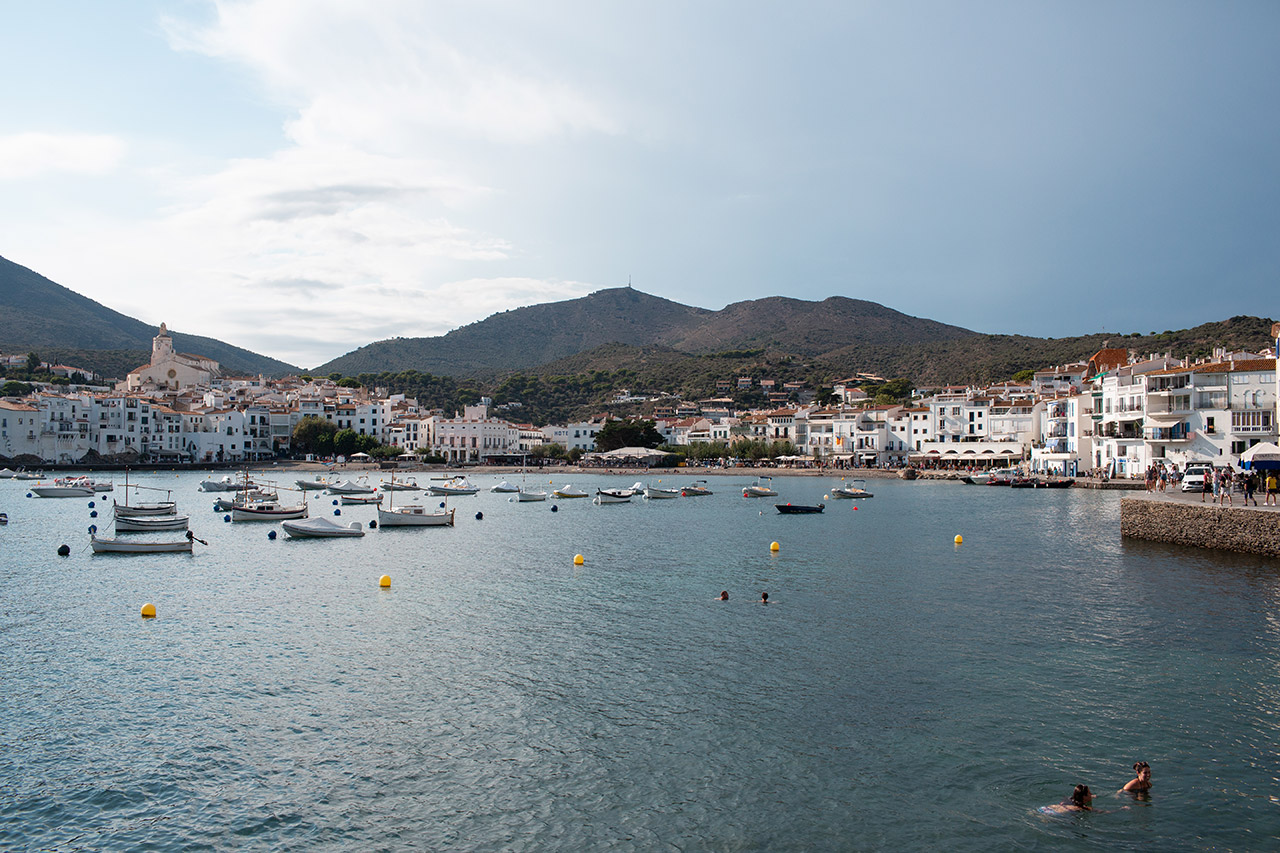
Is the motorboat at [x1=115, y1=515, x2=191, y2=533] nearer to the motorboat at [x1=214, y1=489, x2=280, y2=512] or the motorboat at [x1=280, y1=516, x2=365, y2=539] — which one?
the motorboat at [x1=280, y1=516, x2=365, y2=539]

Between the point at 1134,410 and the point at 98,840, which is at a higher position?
the point at 1134,410

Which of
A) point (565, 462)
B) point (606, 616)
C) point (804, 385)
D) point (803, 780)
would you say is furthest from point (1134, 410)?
point (804, 385)

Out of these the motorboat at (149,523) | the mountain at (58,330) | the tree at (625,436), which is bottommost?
the motorboat at (149,523)

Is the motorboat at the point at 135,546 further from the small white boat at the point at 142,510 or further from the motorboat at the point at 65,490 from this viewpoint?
the motorboat at the point at 65,490

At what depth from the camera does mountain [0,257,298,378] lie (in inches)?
5797

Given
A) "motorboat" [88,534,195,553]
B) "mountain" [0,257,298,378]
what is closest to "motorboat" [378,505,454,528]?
"motorboat" [88,534,195,553]

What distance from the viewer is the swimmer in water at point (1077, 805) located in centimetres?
926

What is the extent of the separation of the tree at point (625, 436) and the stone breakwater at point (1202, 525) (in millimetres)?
67787

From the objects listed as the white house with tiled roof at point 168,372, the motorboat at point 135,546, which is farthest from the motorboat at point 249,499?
the white house with tiled roof at point 168,372

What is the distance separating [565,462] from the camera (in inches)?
4131

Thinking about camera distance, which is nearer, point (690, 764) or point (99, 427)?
point (690, 764)

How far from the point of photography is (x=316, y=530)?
34781 millimetres

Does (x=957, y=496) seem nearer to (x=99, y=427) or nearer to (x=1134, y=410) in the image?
(x=1134, y=410)

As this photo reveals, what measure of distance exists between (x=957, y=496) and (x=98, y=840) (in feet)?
183
